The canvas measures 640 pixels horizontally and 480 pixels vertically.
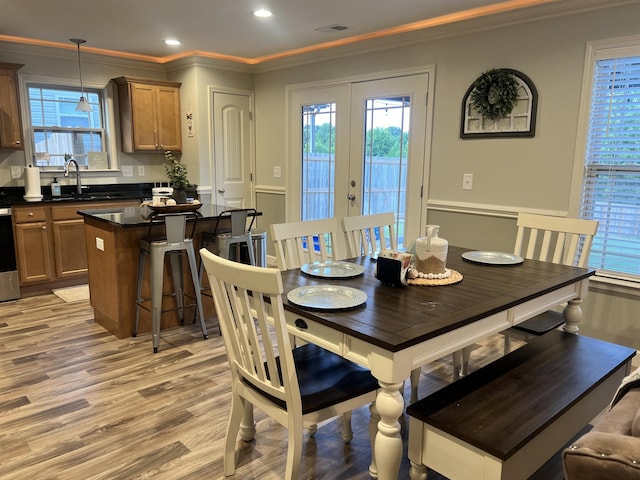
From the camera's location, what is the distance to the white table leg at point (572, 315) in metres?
2.48

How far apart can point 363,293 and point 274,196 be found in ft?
13.2

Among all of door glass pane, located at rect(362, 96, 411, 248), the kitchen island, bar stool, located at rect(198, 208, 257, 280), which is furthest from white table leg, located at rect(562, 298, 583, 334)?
the kitchen island

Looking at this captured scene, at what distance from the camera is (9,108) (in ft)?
14.9

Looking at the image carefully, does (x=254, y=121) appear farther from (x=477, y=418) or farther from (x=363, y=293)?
(x=477, y=418)

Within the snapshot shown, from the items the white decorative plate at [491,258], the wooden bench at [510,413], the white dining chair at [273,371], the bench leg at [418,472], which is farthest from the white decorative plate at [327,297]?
the white decorative plate at [491,258]

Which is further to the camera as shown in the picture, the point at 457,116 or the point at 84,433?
the point at 457,116

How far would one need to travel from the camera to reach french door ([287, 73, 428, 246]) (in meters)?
4.25

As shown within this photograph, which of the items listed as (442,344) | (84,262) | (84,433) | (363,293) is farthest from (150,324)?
(442,344)

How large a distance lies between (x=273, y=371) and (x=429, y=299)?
701 mm

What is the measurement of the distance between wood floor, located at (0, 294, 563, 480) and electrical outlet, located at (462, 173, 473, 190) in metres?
1.23

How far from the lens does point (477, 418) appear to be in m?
1.61

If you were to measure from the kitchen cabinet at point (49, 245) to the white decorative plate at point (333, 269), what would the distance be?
3.10 m

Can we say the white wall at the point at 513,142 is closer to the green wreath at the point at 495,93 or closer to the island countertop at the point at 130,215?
the green wreath at the point at 495,93

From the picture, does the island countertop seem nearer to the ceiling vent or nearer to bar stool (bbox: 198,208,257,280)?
bar stool (bbox: 198,208,257,280)
